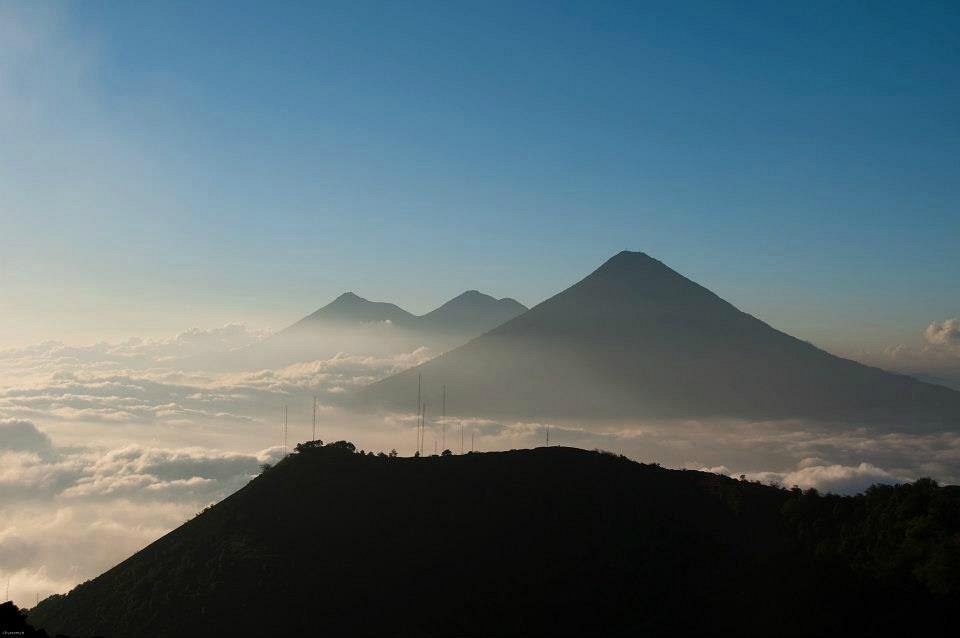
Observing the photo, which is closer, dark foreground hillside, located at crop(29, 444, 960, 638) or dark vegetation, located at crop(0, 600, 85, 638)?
dark vegetation, located at crop(0, 600, 85, 638)

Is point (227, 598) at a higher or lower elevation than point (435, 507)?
lower

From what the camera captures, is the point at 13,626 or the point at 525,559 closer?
the point at 13,626

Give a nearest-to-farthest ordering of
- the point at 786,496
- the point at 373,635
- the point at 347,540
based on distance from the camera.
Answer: the point at 373,635 < the point at 347,540 < the point at 786,496

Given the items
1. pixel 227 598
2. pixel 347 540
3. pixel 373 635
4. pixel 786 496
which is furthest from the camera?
pixel 786 496

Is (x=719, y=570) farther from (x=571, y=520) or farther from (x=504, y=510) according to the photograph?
(x=504, y=510)

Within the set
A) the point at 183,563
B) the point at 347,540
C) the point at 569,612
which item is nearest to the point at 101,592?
the point at 183,563

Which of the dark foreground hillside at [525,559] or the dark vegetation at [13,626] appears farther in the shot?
the dark foreground hillside at [525,559]

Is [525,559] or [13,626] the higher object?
[525,559]

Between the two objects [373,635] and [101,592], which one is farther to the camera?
[101,592]
